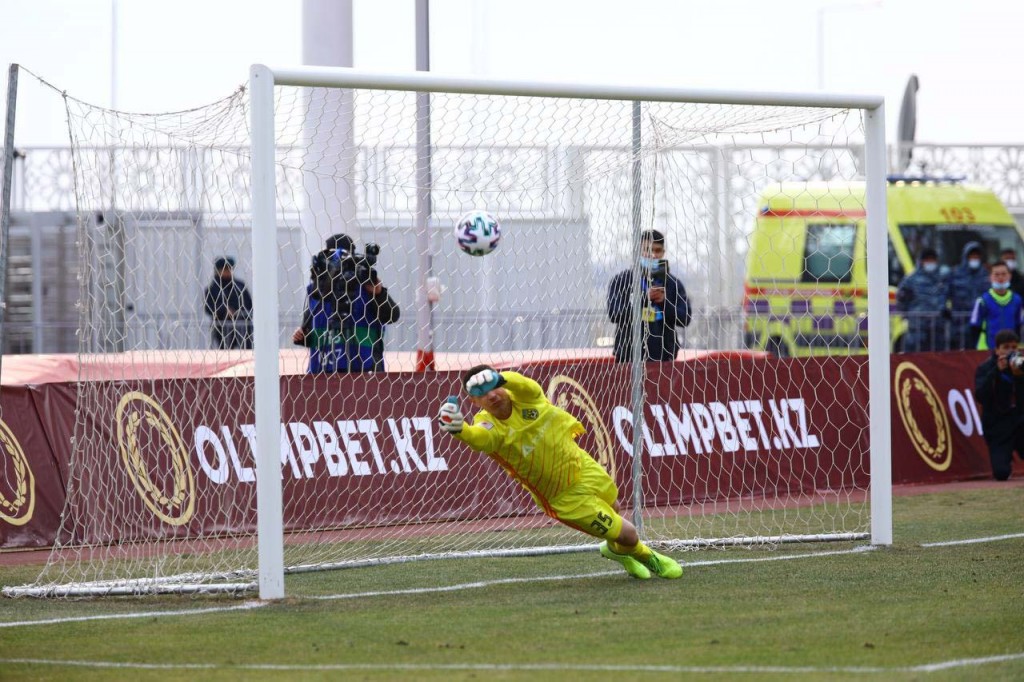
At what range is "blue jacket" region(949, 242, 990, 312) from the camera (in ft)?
67.4

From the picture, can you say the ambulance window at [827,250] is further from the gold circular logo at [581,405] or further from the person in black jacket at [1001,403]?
the gold circular logo at [581,405]

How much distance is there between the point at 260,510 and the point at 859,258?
12.9 meters

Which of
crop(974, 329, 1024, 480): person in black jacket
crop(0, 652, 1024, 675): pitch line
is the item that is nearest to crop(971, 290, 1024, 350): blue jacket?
crop(974, 329, 1024, 480): person in black jacket

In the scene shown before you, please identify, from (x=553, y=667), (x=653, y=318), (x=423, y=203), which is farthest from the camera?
(x=653, y=318)

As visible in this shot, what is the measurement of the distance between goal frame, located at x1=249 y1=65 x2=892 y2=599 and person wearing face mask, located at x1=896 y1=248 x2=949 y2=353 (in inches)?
410

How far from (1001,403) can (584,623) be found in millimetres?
8553

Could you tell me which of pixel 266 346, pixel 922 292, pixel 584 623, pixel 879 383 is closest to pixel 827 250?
pixel 922 292

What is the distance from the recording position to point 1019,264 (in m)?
20.6

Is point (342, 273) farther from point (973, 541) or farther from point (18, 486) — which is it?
point (973, 541)

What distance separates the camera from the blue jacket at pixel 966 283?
20531 millimetres

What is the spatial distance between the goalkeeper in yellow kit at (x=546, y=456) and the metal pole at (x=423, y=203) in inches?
92.7

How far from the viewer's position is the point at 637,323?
10727mm

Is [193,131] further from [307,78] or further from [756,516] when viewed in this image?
[756,516]

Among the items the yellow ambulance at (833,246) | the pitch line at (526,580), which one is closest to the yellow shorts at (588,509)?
the pitch line at (526,580)
